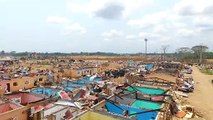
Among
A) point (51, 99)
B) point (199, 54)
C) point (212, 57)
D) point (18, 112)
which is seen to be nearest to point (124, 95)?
point (51, 99)

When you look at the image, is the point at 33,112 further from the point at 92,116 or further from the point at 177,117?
the point at 177,117

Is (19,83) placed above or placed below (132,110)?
below

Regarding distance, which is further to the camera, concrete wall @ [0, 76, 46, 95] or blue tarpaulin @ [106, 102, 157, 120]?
concrete wall @ [0, 76, 46, 95]

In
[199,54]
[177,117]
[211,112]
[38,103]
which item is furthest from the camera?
[199,54]

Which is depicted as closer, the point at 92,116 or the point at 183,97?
the point at 92,116

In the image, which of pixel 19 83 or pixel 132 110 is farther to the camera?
pixel 19 83

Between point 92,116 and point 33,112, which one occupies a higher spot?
point 92,116

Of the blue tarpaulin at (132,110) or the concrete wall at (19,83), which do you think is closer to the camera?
the blue tarpaulin at (132,110)

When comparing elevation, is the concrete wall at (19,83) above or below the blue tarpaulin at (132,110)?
below

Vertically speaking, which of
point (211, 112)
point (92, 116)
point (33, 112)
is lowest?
point (211, 112)

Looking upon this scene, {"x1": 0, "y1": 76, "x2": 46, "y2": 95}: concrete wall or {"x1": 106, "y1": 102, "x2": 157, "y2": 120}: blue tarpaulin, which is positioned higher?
{"x1": 106, "y1": 102, "x2": 157, "y2": 120}: blue tarpaulin

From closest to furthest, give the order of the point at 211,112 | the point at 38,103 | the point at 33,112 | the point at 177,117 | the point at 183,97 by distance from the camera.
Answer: the point at 33,112, the point at 38,103, the point at 177,117, the point at 211,112, the point at 183,97
